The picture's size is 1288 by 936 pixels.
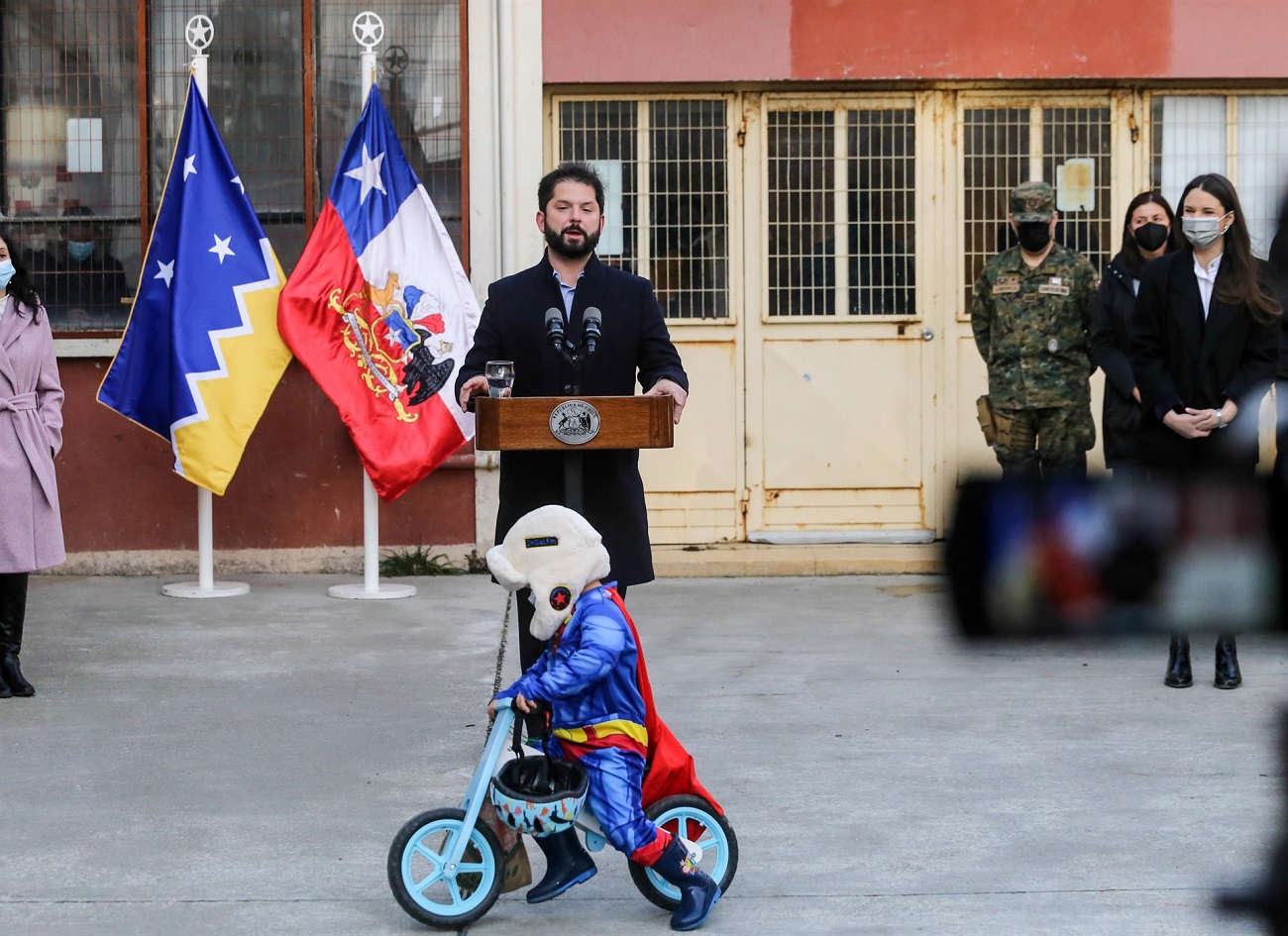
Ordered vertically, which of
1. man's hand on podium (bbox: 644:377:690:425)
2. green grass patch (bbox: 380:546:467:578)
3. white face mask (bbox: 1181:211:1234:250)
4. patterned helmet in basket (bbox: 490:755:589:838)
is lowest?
patterned helmet in basket (bbox: 490:755:589:838)

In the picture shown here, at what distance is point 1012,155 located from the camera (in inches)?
393

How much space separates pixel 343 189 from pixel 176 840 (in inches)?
187

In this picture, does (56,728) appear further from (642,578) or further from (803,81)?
(803,81)

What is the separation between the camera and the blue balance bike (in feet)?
13.5

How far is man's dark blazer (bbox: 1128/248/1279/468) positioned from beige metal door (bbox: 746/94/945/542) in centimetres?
349

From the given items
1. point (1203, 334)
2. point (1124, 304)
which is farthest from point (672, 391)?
point (1124, 304)

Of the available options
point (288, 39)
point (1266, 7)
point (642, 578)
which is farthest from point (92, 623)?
point (1266, 7)

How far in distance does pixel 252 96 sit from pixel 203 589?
271cm

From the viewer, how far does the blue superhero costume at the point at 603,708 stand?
4.09m

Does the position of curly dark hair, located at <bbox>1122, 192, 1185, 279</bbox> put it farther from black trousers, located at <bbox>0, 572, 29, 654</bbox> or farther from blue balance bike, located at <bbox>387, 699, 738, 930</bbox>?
black trousers, located at <bbox>0, 572, 29, 654</bbox>

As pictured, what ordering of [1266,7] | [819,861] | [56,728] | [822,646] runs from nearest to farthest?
[819,861], [56,728], [822,646], [1266,7]

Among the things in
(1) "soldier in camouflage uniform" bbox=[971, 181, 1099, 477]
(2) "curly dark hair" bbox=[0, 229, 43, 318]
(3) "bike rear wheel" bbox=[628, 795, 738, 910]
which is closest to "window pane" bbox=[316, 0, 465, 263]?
(2) "curly dark hair" bbox=[0, 229, 43, 318]

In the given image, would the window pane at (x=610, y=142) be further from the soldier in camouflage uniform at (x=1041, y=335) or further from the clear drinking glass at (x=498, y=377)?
the clear drinking glass at (x=498, y=377)

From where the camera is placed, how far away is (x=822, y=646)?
7.82 meters
